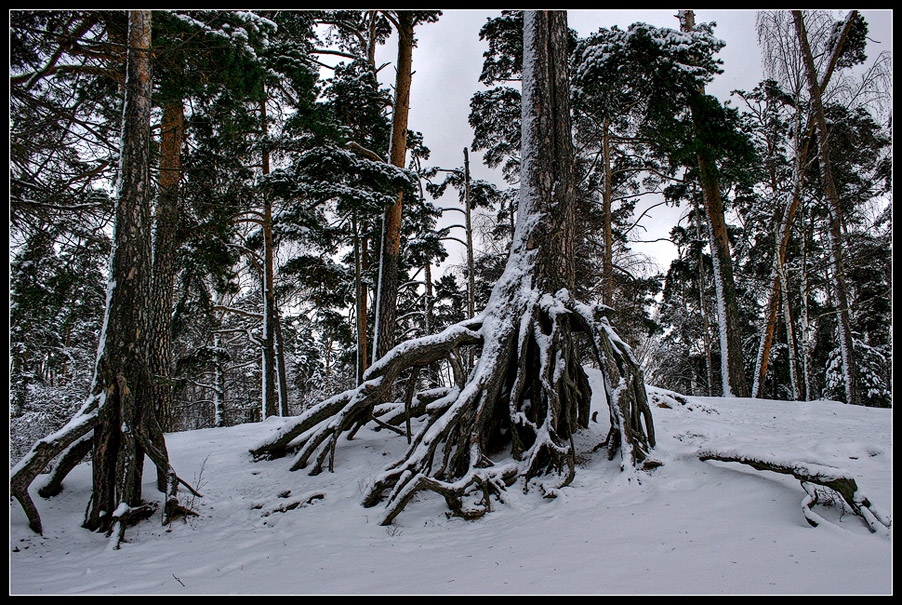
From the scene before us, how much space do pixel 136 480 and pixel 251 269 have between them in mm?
11770

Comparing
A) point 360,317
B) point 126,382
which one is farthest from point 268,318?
point 126,382

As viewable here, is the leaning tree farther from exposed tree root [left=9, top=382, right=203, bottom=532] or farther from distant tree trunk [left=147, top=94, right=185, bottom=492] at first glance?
distant tree trunk [left=147, top=94, right=185, bottom=492]

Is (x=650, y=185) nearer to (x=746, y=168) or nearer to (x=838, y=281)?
(x=746, y=168)

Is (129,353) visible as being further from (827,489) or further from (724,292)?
(724,292)

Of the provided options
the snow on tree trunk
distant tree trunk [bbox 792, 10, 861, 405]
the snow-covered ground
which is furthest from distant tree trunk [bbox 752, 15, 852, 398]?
the snow on tree trunk

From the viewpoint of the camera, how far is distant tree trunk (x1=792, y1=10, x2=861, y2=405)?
958 cm

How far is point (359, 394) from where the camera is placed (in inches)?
199

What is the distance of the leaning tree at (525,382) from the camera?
4121 millimetres

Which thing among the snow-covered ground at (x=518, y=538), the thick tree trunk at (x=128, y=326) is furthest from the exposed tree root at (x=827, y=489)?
the thick tree trunk at (x=128, y=326)

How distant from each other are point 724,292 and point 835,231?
2.82 meters

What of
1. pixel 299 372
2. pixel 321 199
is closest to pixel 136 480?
pixel 321 199

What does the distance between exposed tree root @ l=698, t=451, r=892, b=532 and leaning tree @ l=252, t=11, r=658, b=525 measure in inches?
47.6

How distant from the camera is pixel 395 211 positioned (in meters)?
10.1

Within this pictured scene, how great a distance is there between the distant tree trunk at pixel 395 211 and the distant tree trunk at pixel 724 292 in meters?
6.87
